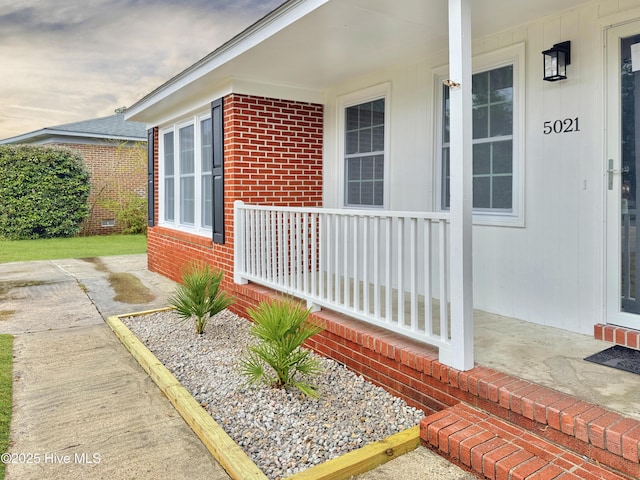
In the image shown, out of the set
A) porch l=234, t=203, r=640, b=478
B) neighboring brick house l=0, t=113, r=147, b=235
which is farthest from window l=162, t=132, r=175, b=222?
neighboring brick house l=0, t=113, r=147, b=235

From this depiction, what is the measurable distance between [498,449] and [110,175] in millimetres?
16964

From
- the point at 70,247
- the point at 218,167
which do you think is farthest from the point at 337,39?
the point at 70,247

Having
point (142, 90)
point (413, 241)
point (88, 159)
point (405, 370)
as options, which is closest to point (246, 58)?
point (413, 241)

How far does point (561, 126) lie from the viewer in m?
3.49

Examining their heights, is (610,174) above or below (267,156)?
below

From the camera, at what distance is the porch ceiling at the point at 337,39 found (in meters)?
3.37

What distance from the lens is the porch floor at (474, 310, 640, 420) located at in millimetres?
2367

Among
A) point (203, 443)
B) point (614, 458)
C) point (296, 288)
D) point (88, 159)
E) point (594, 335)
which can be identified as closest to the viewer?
point (614, 458)

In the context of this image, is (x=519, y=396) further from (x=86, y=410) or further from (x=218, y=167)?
(x=218, y=167)

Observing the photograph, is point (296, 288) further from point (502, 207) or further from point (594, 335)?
point (594, 335)

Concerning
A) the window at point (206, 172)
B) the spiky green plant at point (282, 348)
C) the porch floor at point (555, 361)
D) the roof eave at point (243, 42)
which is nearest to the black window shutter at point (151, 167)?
the roof eave at point (243, 42)

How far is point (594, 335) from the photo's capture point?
3.33m

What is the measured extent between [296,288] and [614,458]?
9.35 feet

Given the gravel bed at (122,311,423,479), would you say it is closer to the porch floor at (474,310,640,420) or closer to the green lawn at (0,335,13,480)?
the porch floor at (474,310,640,420)
